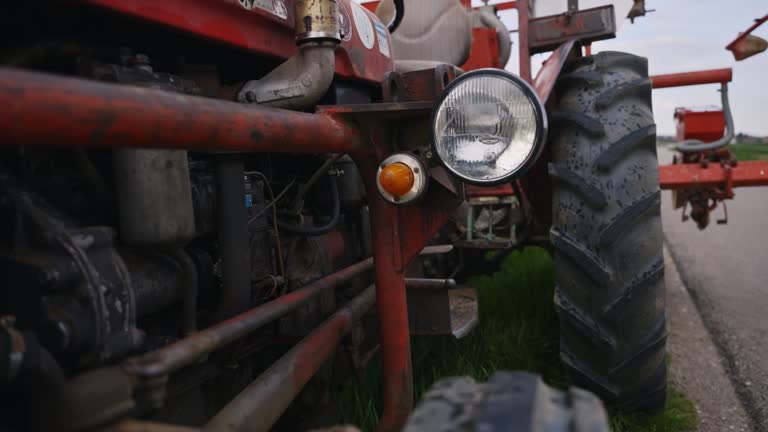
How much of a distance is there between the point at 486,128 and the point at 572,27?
140 centimetres

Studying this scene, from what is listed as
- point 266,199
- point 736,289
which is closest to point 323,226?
point 266,199

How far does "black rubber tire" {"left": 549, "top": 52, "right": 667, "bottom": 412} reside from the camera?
182 centimetres

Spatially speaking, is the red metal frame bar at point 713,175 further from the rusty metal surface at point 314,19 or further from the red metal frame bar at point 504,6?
the rusty metal surface at point 314,19

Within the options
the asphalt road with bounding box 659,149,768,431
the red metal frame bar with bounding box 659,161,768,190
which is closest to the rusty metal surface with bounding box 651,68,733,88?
the red metal frame bar with bounding box 659,161,768,190

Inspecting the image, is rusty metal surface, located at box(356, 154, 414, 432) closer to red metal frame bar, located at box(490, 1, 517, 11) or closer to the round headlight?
the round headlight

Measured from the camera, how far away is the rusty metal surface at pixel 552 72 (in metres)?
2.02

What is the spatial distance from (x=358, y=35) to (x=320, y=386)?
109 cm

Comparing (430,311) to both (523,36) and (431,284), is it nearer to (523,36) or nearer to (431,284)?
(431,284)

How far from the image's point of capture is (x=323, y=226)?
176cm

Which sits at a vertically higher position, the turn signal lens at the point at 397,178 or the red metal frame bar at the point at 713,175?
the turn signal lens at the point at 397,178

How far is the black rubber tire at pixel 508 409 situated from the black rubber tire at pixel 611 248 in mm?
1101

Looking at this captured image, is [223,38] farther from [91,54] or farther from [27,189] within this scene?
[27,189]

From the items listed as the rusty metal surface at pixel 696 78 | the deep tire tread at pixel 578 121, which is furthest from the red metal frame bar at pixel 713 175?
the deep tire tread at pixel 578 121

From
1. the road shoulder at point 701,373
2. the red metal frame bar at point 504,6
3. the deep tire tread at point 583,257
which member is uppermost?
the red metal frame bar at point 504,6
